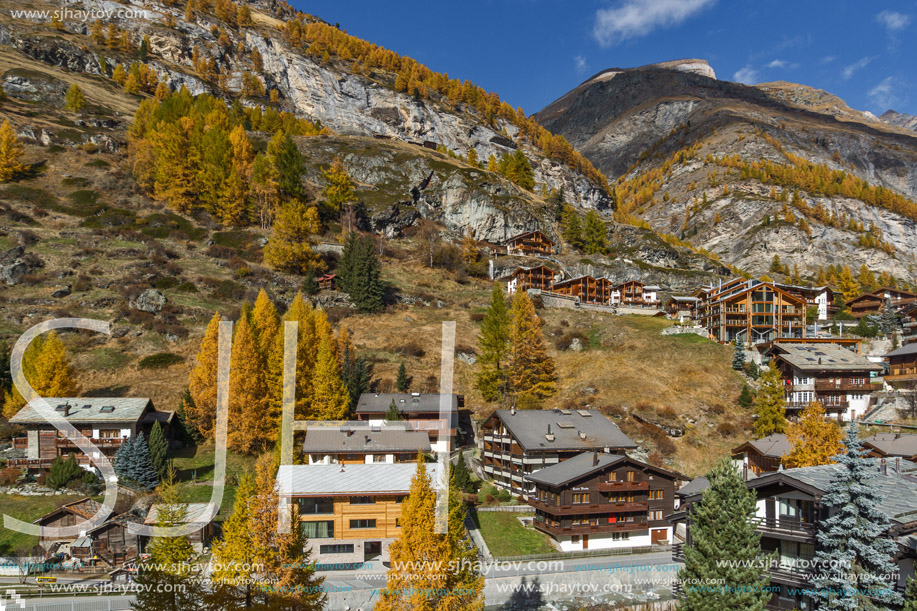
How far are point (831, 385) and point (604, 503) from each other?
126ft

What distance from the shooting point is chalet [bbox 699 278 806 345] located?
80.9m

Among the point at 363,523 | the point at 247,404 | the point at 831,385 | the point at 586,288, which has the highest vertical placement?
the point at 586,288

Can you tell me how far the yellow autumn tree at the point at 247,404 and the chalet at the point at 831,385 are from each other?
57049 millimetres

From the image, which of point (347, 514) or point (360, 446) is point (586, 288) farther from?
point (347, 514)

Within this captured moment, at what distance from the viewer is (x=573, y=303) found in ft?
331

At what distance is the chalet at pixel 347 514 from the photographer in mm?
36969

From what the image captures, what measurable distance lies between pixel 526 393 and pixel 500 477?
1370cm

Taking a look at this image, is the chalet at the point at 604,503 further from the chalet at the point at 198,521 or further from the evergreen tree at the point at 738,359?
the evergreen tree at the point at 738,359

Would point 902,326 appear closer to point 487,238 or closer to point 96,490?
point 487,238

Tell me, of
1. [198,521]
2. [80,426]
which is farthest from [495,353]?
[80,426]

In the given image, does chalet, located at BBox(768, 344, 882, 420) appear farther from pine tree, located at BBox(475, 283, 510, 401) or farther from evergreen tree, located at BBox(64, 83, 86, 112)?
evergreen tree, located at BBox(64, 83, 86, 112)

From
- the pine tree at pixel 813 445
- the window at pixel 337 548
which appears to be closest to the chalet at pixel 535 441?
the pine tree at pixel 813 445

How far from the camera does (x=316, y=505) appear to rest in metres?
37.4

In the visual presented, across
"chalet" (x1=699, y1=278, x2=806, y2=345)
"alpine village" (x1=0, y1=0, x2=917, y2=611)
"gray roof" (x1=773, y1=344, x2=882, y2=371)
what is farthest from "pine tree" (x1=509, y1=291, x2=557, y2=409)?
"chalet" (x1=699, y1=278, x2=806, y2=345)
